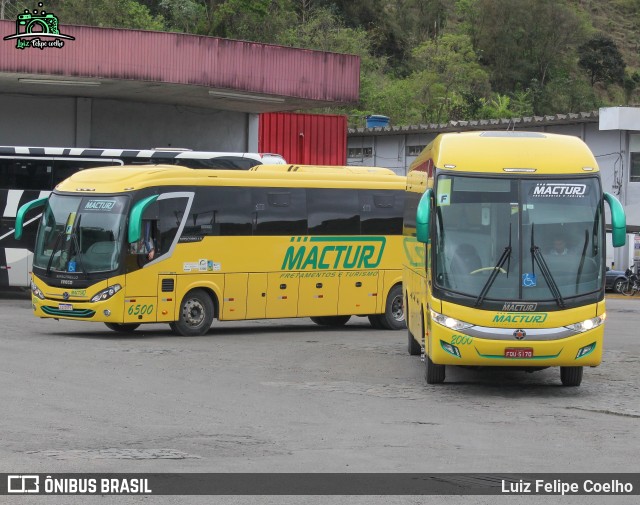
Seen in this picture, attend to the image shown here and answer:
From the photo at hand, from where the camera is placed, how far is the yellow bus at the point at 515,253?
14.5 m

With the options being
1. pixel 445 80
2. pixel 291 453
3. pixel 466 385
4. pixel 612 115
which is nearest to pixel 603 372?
pixel 466 385

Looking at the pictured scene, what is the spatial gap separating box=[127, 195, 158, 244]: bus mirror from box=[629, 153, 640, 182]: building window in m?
26.7

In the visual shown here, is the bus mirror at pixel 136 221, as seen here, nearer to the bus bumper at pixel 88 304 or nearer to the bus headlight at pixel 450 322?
the bus bumper at pixel 88 304

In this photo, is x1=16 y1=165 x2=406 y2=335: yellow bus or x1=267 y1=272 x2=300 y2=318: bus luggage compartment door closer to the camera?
x1=16 y1=165 x2=406 y2=335: yellow bus

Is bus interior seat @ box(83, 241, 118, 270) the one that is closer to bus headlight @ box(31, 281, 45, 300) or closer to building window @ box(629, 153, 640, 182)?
bus headlight @ box(31, 281, 45, 300)

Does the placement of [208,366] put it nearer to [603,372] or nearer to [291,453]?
[603,372]

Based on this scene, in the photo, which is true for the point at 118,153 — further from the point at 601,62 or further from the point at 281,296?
the point at 601,62

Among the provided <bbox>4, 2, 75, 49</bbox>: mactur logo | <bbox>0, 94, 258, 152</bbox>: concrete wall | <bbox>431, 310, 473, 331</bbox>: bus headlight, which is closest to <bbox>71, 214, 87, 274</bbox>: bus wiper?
<bbox>431, 310, 473, 331</bbox>: bus headlight

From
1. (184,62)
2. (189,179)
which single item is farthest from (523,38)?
(189,179)

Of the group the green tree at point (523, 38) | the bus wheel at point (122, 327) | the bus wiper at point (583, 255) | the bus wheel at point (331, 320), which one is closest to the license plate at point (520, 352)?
the bus wiper at point (583, 255)

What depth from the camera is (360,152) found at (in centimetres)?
5300

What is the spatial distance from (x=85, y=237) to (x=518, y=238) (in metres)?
9.18

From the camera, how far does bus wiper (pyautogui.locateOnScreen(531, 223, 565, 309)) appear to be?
14.6 meters
